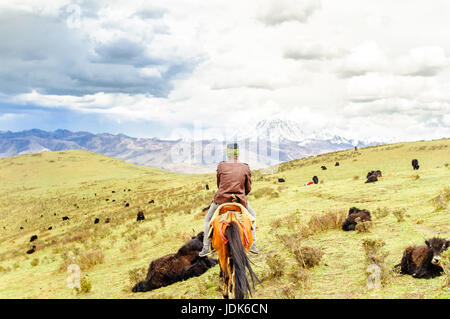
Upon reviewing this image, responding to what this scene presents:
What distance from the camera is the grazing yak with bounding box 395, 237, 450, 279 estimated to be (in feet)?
19.8

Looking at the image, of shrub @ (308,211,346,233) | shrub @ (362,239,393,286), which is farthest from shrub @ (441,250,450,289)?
shrub @ (308,211,346,233)

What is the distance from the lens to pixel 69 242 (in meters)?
24.6

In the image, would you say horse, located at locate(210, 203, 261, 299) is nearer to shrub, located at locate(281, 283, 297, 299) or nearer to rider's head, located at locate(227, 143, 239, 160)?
shrub, located at locate(281, 283, 297, 299)

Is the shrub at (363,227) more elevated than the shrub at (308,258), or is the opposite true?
the shrub at (363,227)

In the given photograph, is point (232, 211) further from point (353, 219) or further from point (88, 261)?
point (88, 261)

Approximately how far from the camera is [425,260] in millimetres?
6105

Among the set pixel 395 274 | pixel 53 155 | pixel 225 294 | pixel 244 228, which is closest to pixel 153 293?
pixel 225 294

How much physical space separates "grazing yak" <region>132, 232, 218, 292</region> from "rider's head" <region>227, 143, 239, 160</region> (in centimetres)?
378

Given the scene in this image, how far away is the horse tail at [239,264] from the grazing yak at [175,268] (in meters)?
3.82

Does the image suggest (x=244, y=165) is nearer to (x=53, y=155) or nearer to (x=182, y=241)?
(x=182, y=241)

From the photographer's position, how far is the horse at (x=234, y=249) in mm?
5758

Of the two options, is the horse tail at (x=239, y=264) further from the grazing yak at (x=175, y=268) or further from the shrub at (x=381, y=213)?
the shrub at (x=381, y=213)

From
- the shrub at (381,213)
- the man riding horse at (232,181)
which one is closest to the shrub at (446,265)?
the man riding horse at (232,181)

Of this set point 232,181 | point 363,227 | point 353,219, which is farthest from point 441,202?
point 232,181
